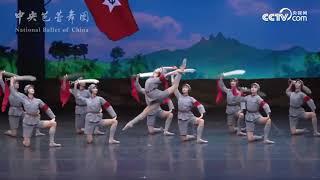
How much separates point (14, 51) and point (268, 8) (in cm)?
518

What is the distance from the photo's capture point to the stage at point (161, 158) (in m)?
6.32

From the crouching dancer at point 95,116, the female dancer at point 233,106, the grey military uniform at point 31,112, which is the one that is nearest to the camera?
the grey military uniform at point 31,112

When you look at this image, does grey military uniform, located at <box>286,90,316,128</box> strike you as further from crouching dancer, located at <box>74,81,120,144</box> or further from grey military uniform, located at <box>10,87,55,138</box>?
grey military uniform, located at <box>10,87,55,138</box>

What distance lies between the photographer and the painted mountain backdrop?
12477 millimetres

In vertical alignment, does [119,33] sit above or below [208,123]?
above

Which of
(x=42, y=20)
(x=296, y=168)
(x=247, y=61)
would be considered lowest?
(x=296, y=168)

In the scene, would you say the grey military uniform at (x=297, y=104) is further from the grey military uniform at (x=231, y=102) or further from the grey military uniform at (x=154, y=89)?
the grey military uniform at (x=154, y=89)

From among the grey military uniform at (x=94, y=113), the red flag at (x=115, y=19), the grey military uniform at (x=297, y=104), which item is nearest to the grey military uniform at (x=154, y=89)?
the grey military uniform at (x=94, y=113)

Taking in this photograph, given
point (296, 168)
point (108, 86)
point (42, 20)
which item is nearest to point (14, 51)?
point (42, 20)

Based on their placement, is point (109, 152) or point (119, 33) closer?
point (109, 152)

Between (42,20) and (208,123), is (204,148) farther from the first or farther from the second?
(42,20)

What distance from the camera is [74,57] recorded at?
12.5m

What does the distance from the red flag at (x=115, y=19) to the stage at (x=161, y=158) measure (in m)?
3.51

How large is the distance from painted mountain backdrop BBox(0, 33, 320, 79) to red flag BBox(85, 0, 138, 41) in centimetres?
36
